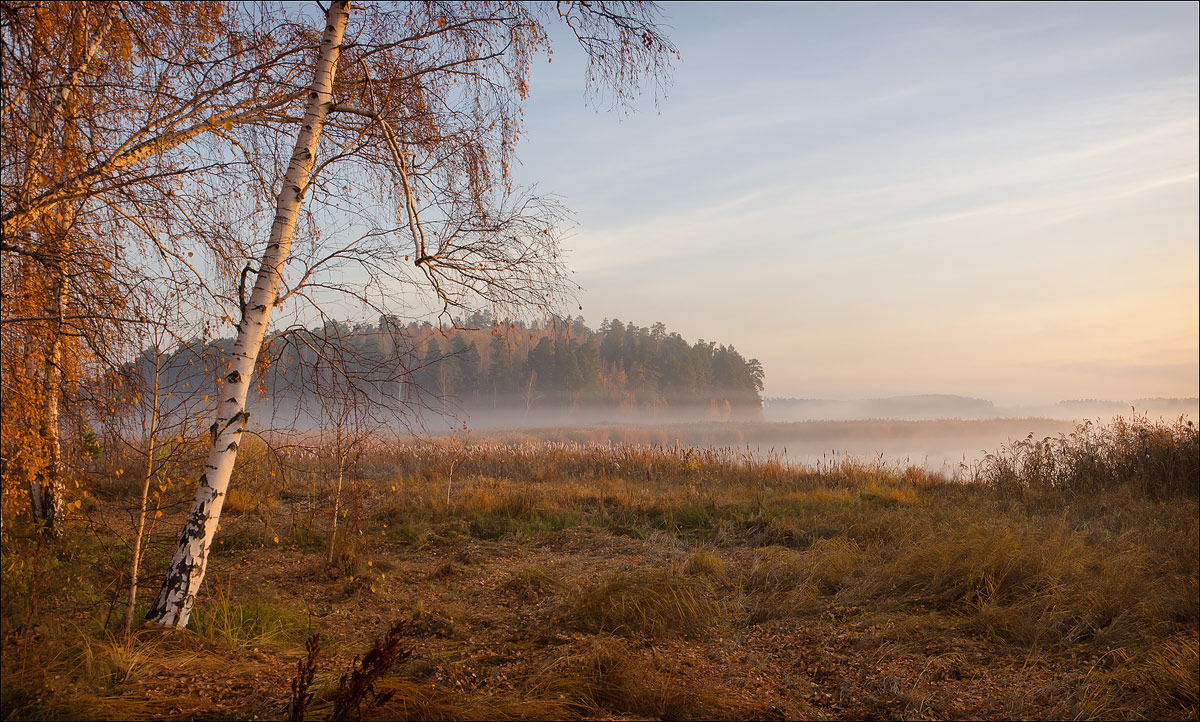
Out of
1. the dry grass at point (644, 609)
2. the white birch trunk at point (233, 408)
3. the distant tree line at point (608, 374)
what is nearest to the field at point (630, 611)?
the dry grass at point (644, 609)

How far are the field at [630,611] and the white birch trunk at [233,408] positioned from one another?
0.24 m

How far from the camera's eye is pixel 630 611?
15.4 feet

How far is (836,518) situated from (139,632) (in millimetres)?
7090

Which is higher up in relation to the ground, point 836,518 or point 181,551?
point 181,551

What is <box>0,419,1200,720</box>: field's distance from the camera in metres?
3.42

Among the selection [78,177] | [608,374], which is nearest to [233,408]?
[78,177]

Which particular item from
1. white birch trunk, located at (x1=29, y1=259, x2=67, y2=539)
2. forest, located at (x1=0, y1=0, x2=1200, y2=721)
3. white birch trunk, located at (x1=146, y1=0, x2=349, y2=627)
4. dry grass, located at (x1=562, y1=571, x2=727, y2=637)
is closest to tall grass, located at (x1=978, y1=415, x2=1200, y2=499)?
forest, located at (x1=0, y1=0, x2=1200, y2=721)

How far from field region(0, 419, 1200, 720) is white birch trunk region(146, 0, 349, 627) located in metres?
0.24

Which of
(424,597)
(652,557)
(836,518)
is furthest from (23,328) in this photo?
(836,518)

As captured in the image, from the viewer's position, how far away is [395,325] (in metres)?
4.84

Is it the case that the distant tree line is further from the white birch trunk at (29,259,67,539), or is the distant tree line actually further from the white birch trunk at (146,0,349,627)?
the white birch trunk at (146,0,349,627)

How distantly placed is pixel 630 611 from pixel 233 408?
2.95 meters

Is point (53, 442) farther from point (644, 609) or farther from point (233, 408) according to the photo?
point (644, 609)

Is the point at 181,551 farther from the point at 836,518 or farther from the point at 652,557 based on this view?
the point at 836,518
